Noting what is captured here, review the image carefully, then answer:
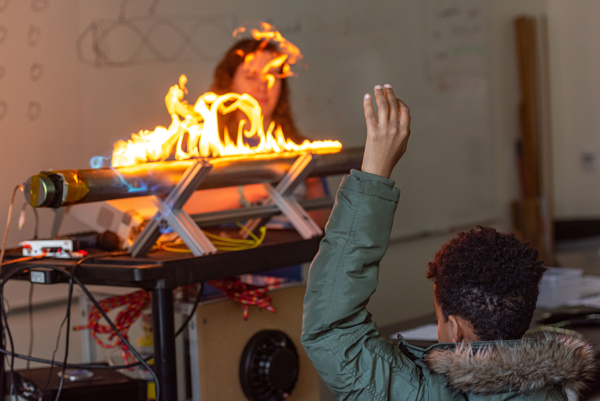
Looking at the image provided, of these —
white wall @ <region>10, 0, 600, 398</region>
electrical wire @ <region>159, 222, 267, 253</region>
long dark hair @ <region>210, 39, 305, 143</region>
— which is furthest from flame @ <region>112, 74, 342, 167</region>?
white wall @ <region>10, 0, 600, 398</region>

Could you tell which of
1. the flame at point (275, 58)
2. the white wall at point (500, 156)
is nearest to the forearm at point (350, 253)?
the flame at point (275, 58)

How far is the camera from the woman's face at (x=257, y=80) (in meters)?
2.30

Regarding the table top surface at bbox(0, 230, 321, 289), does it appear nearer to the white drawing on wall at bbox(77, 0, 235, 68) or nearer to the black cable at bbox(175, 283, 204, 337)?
the black cable at bbox(175, 283, 204, 337)

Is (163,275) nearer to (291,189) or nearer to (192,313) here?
(192,313)

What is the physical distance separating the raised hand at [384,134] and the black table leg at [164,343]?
616 mm

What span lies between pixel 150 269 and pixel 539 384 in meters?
0.76

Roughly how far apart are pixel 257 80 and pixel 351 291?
1570mm

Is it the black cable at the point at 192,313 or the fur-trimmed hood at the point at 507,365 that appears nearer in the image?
the fur-trimmed hood at the point at 507,365

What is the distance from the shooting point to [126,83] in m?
2.40

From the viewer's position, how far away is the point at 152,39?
2.47 m

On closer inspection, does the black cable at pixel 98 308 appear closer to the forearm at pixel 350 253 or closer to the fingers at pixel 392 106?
the forearm at pixel 350 253

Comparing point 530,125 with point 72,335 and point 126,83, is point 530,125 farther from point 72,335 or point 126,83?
point 72,335

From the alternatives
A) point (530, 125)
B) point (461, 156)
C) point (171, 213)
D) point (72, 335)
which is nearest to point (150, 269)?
point (171, 213)

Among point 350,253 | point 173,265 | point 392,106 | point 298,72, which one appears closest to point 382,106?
point 392,106
